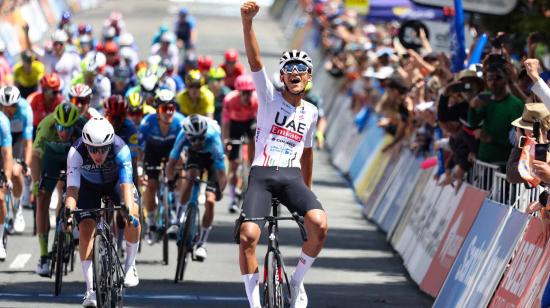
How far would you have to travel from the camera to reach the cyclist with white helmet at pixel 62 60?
26.2 metres

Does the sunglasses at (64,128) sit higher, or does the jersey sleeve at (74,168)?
the jersey sleeve at (74,168)

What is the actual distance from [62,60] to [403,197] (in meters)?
7.94

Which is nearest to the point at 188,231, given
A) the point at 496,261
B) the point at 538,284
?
the point at 496,261

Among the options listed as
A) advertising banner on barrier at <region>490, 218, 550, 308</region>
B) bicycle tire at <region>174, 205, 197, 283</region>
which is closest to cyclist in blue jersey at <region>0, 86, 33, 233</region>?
bicycle tire at <region>174, 205, 197, 283</region>

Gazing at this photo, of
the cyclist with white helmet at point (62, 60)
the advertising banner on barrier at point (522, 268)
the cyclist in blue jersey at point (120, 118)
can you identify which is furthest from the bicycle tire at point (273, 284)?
the cyclist with white helmet at point (62, 60)

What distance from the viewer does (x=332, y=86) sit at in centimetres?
3866

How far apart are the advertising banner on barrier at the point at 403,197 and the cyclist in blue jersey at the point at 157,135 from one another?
3080 millimetres

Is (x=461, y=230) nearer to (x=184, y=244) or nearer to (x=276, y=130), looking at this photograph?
(x=184, y=244)

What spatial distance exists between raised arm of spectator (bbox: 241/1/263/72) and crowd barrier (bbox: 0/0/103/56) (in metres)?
31.9

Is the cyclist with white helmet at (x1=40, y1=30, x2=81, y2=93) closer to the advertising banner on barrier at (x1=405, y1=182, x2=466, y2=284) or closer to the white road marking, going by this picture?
the white road marking

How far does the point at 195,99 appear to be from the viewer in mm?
20969

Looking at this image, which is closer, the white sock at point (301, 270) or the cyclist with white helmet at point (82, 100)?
A: the white sock at point (301, 270)

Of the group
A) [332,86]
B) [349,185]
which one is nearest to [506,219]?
[349,185]

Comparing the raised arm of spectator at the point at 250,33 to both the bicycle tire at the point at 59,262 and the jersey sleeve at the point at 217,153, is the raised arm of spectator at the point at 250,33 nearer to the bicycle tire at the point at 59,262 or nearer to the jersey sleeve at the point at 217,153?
the bicycle tire at the point at 59,262
